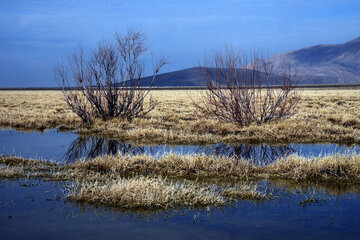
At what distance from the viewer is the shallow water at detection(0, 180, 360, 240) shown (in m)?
4.69

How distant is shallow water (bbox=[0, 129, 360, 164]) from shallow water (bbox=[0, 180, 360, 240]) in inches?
124

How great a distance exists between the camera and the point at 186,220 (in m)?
5.15

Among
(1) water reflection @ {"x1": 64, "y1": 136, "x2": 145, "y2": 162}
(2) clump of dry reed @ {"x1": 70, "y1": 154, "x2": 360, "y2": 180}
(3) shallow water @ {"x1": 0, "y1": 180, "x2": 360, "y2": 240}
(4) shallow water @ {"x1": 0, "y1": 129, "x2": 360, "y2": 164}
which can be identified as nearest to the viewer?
(3) shallow water @ {"x1": 0, "y1": 180, "x2": 360, "y2": 240}

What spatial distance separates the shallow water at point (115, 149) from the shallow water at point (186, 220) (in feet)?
10.4

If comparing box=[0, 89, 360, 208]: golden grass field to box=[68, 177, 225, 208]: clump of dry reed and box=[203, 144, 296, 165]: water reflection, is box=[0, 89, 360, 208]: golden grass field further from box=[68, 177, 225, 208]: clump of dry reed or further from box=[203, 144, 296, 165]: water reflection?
box=[203, 144, 296, 165]: water reflection

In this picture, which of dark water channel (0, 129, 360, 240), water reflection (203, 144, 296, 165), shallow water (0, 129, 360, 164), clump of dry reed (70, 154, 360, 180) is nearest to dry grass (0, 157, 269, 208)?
dark water channel (0, 129, 360, 240)

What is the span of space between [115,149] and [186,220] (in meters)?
6.02

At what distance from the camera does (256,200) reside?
Result: 6.00 meters

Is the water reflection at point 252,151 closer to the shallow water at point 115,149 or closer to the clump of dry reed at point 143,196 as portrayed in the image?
the shallow water at point 115,149

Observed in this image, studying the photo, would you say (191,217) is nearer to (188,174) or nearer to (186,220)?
(186,220)

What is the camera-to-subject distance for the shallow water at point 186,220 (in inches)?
185

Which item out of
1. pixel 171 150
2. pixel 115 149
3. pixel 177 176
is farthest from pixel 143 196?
pixel 115 149

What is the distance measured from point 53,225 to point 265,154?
6404 mm

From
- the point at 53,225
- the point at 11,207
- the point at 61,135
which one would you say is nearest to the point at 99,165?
the point at 11,207
